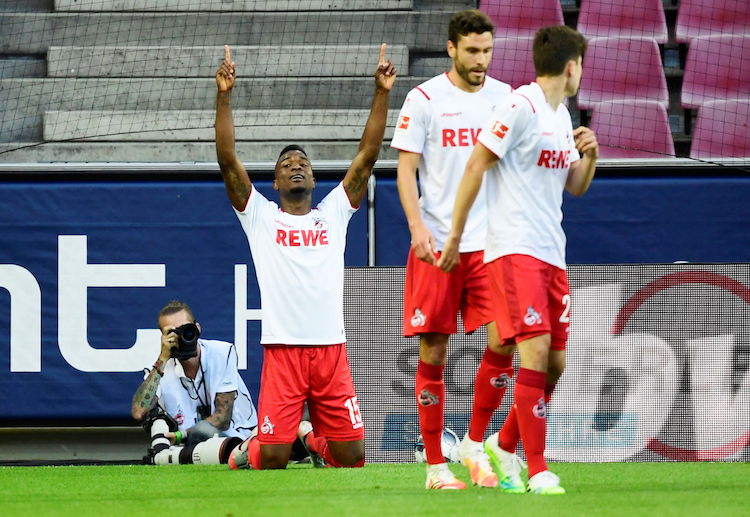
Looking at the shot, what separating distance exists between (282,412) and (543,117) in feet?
8.45

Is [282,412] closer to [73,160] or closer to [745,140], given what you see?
[73,160]

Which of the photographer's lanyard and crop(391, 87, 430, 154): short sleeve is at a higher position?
crop(391, 87, 430, 154): short sleeve

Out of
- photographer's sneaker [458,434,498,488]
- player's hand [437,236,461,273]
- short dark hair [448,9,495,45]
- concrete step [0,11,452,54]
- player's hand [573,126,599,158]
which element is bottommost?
photographer's sneaker [458,434,498,488]

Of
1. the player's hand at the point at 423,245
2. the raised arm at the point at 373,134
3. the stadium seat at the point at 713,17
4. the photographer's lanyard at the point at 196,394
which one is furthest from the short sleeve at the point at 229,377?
the stadium seat at the point at 713,17

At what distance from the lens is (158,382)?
773 centimetres

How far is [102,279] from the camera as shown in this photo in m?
8.51

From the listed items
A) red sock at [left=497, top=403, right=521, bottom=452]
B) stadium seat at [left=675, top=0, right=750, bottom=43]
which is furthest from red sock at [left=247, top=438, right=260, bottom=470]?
stadium seat at [left=675, top=0, right=750, bottom=43]

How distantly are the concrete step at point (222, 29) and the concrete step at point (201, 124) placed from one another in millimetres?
1045

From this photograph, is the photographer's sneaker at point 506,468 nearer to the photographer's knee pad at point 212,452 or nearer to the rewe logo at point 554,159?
the rewe logo at point 554,159

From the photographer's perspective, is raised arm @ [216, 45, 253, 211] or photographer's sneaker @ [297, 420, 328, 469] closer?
raised arm @ [216, 45, 253, 211]

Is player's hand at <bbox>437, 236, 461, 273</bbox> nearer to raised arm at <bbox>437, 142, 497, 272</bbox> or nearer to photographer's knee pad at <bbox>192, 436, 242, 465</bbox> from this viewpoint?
raised arm at <bbox>437, 142, 497, 272</bbox>

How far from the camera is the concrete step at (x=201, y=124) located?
10.4 metres

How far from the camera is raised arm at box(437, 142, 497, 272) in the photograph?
15.6ft

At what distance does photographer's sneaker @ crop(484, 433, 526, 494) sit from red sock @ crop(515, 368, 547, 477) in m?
0.19
